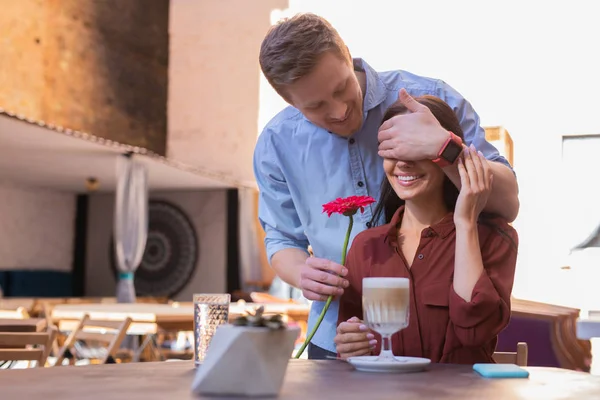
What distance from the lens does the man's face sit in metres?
1.76

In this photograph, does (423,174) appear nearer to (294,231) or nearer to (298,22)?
(298,22)

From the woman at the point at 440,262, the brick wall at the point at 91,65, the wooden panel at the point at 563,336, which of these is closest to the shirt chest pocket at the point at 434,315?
the woman at the point at 440,262

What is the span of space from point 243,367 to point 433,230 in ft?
2.51

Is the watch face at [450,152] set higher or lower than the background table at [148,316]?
higher

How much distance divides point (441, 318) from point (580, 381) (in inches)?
15.2

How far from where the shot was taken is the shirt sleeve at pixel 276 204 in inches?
85.5

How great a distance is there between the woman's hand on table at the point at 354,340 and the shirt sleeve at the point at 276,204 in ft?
2.04

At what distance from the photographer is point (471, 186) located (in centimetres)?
155

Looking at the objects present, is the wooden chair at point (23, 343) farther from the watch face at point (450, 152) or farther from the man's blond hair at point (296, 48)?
the watch face at point (450, 152)

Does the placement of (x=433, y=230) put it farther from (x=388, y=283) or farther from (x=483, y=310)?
(x=388, y=283)

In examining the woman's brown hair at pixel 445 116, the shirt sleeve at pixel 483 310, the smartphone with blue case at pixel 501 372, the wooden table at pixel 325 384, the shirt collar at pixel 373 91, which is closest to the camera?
the wooden table at pixel 325 384

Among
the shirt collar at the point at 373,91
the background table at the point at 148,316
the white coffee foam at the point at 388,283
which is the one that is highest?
the shirt collar at the point at 373,91

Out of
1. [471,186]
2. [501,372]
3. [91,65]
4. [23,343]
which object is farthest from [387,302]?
[91,65]

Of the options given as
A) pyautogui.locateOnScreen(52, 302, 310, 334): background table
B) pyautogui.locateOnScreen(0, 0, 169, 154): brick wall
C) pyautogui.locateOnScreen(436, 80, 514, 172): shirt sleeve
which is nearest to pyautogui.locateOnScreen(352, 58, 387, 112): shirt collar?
pyautogui.locateOnScreen(436, 80, 514, 172): shirt sleeve
